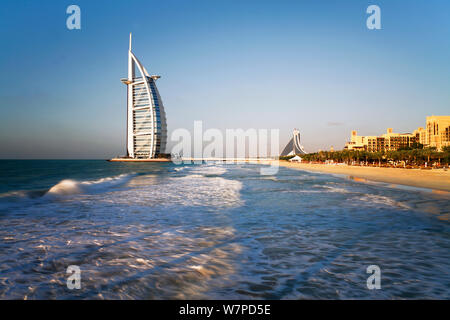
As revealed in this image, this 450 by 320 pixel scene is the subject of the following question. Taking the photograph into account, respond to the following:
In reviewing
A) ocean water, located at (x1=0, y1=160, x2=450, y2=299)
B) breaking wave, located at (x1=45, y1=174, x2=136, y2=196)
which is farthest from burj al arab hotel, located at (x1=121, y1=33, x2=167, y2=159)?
ocean water, located at (x1=0, y1=160, x2=450, y2=299)

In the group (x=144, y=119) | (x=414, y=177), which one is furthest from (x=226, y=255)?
(x=144, y=119)

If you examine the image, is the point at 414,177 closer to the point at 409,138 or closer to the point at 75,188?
the point at 75,188

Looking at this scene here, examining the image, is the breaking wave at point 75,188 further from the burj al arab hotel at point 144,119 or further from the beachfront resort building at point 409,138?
the beachfront resort building at point 409,138

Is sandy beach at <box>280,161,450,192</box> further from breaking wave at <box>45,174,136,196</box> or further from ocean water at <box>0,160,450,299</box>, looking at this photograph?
breaking wave at <box>45,174,136,196</box>

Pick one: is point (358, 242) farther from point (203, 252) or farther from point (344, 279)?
point (203, 252)

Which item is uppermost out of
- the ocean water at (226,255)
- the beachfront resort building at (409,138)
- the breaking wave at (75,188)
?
the beachfront resort building at (409,138)

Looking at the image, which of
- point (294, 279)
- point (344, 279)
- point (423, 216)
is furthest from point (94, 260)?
point (423, 216)

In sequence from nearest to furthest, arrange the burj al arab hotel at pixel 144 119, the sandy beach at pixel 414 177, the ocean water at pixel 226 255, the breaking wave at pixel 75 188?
1. the ocean water at pixel 226 255
2. the breaking wave at pixel 75 188
3. the sandy beach at pixel 414 177
4. the burj al arab hotel at pixel 144 119

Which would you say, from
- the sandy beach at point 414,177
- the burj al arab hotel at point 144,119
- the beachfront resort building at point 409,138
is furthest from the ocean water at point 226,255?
the beachfront resort building at point 409,138
